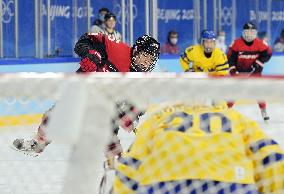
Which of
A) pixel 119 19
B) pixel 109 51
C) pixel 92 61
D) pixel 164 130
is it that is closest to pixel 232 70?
pixel 119 19

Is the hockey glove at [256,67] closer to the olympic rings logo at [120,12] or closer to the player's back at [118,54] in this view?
the olympic rings logo at [120,12]

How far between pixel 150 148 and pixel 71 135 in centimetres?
62

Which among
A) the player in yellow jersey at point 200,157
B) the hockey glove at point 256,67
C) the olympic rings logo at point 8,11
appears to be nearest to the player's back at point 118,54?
the player in yellow jersey at point 200,157

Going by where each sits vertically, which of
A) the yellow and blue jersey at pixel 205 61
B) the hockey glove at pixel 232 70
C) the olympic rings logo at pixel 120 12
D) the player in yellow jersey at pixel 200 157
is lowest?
the hockey glove at pixel 232 70

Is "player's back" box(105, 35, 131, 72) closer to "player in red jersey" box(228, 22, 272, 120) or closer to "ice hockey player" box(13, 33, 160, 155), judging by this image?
"ice hockey player" box(13, 33, 160, 155)

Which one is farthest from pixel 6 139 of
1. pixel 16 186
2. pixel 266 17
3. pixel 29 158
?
pixel 266 17

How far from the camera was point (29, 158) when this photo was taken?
20.0 feet

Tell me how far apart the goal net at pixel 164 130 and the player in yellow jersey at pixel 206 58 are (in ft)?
22.4

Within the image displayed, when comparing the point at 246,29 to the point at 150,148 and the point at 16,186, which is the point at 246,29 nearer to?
the point at 16,186

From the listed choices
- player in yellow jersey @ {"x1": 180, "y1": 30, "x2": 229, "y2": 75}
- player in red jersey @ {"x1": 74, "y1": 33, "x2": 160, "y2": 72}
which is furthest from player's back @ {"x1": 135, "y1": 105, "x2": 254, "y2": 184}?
player in yellow jersey @ {"x1": 180, "y1": 30, "x2": 229, "y2": 75}

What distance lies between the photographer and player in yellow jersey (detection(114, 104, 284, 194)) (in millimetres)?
2451

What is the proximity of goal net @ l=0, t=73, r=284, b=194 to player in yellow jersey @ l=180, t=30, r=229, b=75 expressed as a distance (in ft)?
22.4

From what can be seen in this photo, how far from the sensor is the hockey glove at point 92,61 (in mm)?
5223

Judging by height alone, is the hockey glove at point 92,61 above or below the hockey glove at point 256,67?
above
